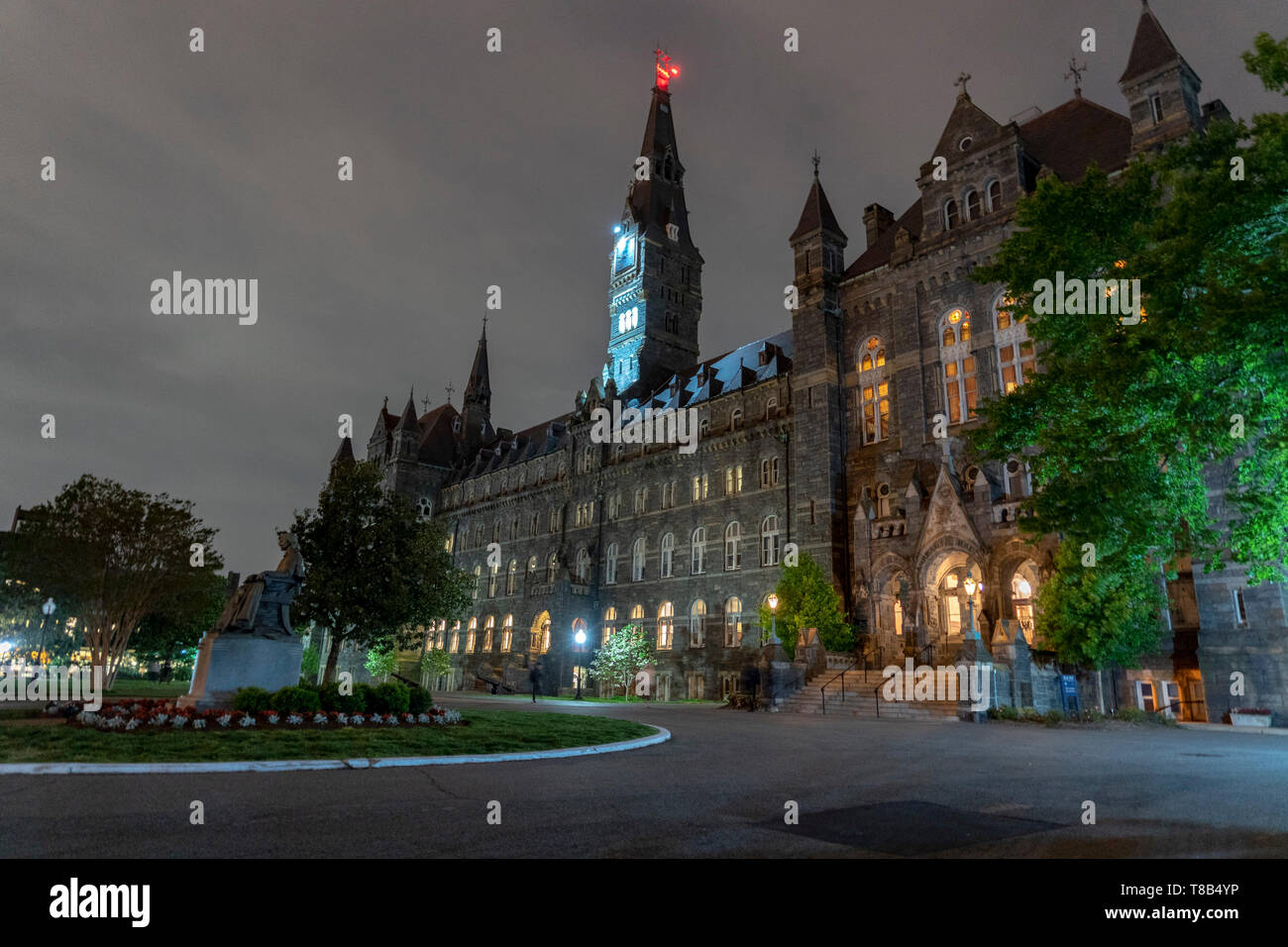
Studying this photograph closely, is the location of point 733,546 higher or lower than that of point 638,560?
higher

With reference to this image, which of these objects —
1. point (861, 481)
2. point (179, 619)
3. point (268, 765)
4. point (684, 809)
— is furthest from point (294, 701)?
point (179, 619)

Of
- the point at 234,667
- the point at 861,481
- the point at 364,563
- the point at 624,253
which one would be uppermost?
the point at 624,253

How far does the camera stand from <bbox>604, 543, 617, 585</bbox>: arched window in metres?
A: 50.6

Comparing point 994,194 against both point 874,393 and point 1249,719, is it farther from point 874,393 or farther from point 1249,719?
point 1249,719

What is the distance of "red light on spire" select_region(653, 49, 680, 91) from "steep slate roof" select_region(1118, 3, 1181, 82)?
46073 millimetres

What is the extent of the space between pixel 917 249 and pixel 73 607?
46.7 meters

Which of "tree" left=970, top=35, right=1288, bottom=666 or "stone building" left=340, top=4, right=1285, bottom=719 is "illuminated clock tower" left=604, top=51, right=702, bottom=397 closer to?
"stone building" left=340, top=4, right=1285, bottom=719

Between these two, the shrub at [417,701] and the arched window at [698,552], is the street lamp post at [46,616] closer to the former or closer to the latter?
the arched window at [698,552]

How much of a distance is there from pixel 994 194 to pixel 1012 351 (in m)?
7.80

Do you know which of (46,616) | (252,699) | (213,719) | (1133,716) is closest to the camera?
(213,719)

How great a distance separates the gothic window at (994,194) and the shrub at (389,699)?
103 feet

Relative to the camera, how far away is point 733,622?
4200cm

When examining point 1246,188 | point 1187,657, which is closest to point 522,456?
point 1187,657
